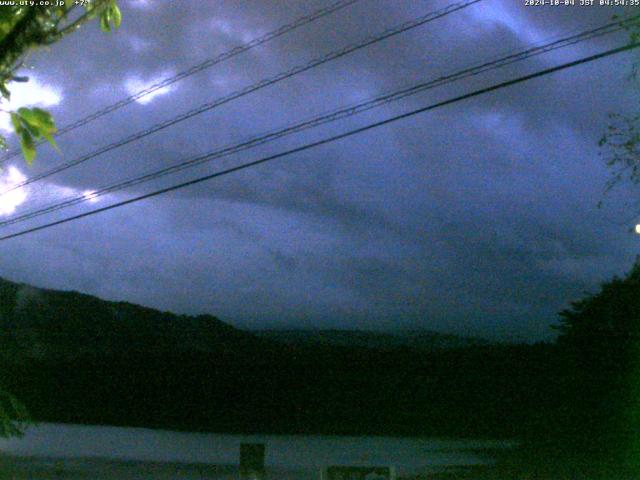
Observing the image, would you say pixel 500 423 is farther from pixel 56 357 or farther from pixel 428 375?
pixel 56 357

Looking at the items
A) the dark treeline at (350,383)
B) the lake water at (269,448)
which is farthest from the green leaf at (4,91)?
the dark treeline at (350,383)

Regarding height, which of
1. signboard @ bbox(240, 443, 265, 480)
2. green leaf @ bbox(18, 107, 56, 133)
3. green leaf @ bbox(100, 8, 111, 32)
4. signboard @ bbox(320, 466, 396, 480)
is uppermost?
green leaf @ bbox(100, 8, 111, 32)

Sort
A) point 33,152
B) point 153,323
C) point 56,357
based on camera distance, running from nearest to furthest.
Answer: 1. point 33,152
2. point 56,357
3. point 153,323

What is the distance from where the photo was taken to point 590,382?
82.4ft

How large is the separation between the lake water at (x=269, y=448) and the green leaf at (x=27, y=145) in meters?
14.0

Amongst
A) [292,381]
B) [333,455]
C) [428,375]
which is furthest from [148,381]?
[333,455]

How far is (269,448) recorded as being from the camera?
23.2 m

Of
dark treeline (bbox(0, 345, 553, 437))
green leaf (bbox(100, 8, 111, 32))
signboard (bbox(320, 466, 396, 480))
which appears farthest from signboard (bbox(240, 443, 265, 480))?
dark treeline (bbox(0, 345, 553, 437))

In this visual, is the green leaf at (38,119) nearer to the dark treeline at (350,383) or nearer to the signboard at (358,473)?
the signboard at (358,473)

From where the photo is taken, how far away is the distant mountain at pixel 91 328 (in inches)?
1686

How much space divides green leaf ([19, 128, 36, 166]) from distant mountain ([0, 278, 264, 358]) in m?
38.2

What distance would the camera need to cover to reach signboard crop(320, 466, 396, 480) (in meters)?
7.51

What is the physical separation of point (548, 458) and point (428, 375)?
559 inches

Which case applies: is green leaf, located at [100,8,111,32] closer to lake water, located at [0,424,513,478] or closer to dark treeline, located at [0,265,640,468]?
lake water, located at [0,424,513,478]
